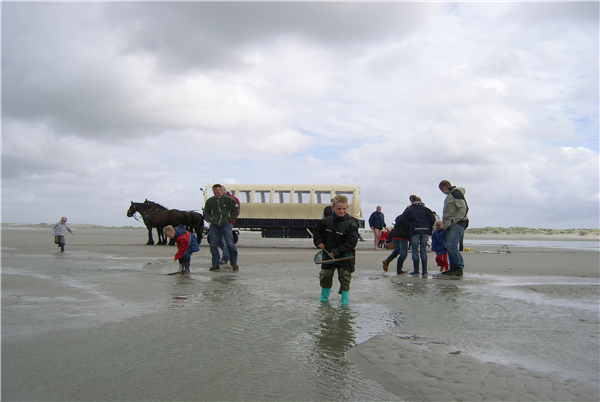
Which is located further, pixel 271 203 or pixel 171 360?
pixel 271 203

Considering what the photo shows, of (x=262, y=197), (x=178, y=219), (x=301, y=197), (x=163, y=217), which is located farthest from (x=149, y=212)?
(x=301, y=197)

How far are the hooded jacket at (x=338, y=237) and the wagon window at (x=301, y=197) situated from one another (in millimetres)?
16264

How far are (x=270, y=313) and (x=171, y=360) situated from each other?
1.90m

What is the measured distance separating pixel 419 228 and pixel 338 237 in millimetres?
4300

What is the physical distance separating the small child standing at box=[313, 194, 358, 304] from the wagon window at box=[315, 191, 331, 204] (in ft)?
53.6

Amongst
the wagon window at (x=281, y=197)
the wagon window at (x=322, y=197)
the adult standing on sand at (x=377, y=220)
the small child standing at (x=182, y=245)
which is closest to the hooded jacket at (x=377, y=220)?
the adult standing on sand at (x=377, y=220)

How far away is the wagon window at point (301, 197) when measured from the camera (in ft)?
73.7

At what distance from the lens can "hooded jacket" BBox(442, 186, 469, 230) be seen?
30.6ft

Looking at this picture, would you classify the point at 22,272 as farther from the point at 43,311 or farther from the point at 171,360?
the point at 171,360

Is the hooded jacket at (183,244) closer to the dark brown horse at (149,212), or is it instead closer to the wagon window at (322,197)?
the dark brown horse at (149,212)

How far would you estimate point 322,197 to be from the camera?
22672 mm

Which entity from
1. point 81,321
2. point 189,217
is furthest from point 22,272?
point 189,217

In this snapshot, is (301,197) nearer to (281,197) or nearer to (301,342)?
(281,197)

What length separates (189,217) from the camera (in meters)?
21.5
